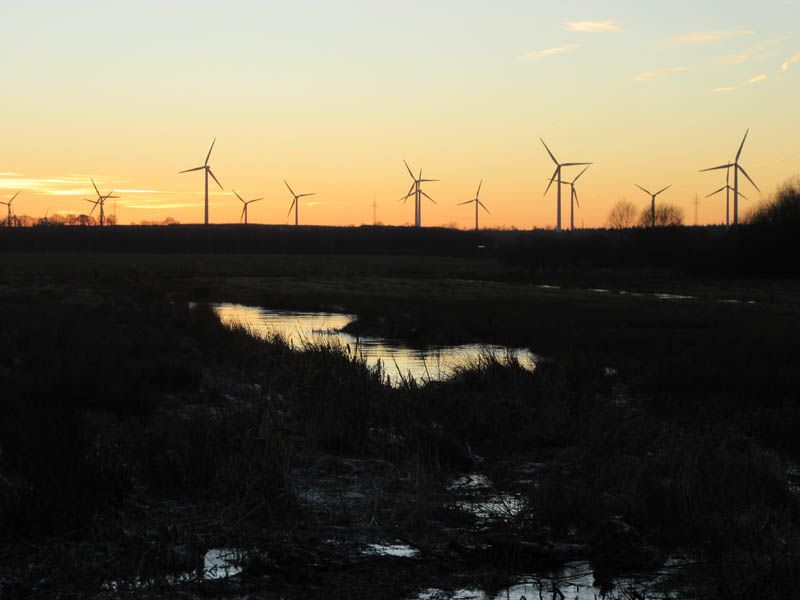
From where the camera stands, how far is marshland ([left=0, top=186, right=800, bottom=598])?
786 centimetres

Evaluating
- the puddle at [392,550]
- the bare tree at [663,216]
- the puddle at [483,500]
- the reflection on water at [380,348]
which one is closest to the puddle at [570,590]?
the puddle at [392,550]

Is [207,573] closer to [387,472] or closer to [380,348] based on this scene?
[387,472]

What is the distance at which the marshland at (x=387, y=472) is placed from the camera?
786cm

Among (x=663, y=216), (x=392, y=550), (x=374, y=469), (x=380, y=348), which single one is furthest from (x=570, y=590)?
(x=663, y=216)

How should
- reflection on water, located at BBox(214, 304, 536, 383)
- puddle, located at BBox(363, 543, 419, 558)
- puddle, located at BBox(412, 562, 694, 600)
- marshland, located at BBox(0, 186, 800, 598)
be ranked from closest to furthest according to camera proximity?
puddle, located at BBox(412, 562, 694, 600) < marshland, located at BBox(0, 186, 800, 598) < puddle, located at BBox(363, 543, 419, 558) < reflection on water, located at BBox(214, 304, 536, 383)

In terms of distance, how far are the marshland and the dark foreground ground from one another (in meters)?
0.04

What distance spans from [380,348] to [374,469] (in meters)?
17.7

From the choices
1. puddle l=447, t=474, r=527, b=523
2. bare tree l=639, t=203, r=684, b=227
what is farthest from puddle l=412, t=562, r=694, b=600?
bare tree l=639, t=203, r=684, b=227

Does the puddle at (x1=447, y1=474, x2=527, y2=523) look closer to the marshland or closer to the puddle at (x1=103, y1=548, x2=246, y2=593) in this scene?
the marshland

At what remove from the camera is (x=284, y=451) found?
11.4 metres

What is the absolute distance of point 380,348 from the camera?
1167 inches

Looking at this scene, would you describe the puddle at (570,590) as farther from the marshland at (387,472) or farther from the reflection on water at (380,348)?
the reflection on water at (380,348)

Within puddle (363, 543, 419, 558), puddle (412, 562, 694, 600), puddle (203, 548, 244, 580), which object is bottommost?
puddle (412, 562, 694, 600)

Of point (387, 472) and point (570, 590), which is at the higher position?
point (387, 472)
